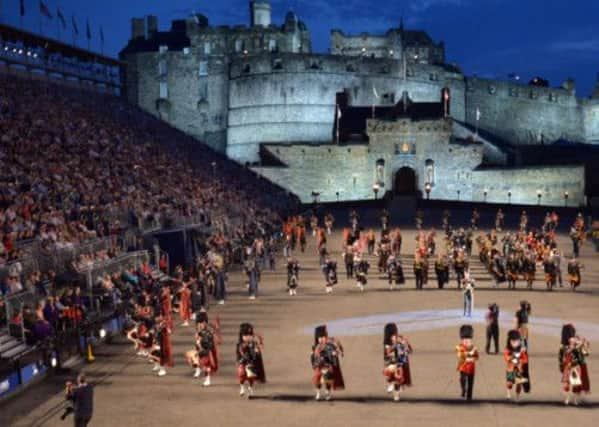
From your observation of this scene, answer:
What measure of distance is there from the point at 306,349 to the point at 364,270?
9529mm

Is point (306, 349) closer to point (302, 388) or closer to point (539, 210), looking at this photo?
point (302, 388)

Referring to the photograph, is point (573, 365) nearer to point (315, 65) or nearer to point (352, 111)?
point (352, 111)

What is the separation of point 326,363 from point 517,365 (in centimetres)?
327

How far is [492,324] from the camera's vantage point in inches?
685

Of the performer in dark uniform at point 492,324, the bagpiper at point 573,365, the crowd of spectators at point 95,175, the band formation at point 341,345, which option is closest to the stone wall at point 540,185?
the crowd of spectators at point 95,175

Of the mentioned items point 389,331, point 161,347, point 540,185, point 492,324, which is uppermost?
point 540,185

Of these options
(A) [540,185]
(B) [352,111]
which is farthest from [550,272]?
(B) [352,111]

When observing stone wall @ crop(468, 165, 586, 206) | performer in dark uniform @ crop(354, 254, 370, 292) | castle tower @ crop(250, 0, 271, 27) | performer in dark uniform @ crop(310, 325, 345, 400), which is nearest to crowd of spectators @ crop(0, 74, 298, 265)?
performer in dark uniform @ crop(354, 254, 370, 292)

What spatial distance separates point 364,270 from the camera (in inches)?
1082

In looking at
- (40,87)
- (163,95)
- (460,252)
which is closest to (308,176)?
(163,95)

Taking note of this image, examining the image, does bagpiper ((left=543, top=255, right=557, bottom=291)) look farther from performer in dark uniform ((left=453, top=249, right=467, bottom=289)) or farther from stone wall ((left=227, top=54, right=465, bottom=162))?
stone wall ((left=227, top=54, right=465, bottom=162))

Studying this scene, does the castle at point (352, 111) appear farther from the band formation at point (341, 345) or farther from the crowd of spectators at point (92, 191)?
the band formation at point (341, 345)

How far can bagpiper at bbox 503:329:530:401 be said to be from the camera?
13.8 m

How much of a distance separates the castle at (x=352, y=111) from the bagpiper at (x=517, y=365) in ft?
167
